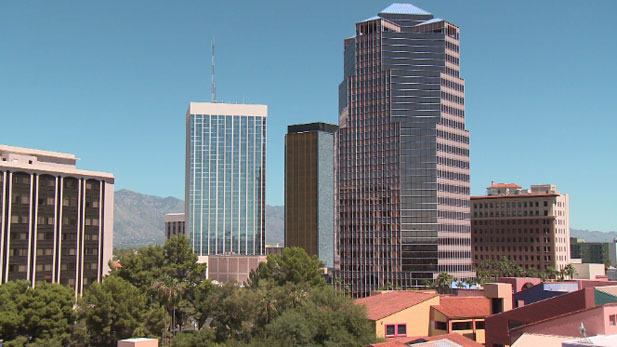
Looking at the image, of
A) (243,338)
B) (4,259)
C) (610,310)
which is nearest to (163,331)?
(243,338)

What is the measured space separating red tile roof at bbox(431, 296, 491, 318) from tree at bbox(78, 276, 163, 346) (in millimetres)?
46804

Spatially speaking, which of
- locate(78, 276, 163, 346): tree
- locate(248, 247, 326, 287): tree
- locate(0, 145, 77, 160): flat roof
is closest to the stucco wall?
locate(78, 276, 163, 346): tree

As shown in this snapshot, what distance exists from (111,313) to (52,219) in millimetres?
53241

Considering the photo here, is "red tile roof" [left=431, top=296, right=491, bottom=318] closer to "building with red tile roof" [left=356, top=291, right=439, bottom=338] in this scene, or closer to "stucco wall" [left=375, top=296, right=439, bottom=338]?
"stucco wall" [left=375, top=296, right=439, bottom=338]

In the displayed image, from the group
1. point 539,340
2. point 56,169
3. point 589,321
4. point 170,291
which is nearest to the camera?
point 589,321

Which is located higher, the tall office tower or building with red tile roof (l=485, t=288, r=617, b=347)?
the tall office tower

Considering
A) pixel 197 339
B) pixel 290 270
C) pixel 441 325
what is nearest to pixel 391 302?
pixel 441 325

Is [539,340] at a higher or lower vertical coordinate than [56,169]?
lower

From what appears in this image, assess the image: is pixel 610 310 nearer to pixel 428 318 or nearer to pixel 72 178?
pixel 428 318

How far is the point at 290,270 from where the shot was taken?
139375 millimetres

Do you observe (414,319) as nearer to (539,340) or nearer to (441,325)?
(441,325)

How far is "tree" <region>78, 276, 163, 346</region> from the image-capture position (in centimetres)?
9969

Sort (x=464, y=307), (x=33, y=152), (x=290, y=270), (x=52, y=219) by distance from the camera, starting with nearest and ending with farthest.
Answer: (x=464, y=307) → (x=290, y=270) → (x=52, y=219) → (x=33, y=152)

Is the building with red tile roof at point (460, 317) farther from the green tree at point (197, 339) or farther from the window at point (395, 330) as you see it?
the green tree at point (197, 339)
